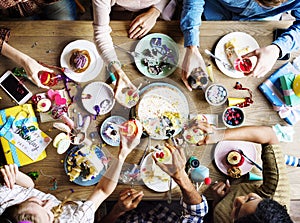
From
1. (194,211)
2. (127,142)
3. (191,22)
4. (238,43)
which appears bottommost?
(194,211)

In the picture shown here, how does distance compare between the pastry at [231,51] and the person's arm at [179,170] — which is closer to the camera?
the person's arm at [179,170]

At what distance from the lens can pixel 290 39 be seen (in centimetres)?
156

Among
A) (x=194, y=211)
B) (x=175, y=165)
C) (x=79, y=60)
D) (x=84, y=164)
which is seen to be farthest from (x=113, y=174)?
(x=79, y=60)

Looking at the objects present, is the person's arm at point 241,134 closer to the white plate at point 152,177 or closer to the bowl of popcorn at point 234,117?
the bowl of popcorn at point 234,117

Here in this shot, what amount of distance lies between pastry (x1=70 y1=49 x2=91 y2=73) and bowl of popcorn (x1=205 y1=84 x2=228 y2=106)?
0.48 meters

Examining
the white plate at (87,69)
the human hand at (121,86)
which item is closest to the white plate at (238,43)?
the human hand at (121,86)

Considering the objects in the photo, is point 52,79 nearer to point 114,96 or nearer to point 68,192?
point 114,96

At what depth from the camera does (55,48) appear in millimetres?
1568

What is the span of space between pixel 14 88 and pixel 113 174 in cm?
51

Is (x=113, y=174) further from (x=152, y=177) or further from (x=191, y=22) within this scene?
(x=191, y=22)

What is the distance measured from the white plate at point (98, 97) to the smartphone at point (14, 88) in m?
0.22

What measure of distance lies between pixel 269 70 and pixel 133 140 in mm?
614

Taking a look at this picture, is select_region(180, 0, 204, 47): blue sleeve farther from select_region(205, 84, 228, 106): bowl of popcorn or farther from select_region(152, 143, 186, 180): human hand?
select_region(152, 143, 186, 180): human hand

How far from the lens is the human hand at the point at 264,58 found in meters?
1.55
